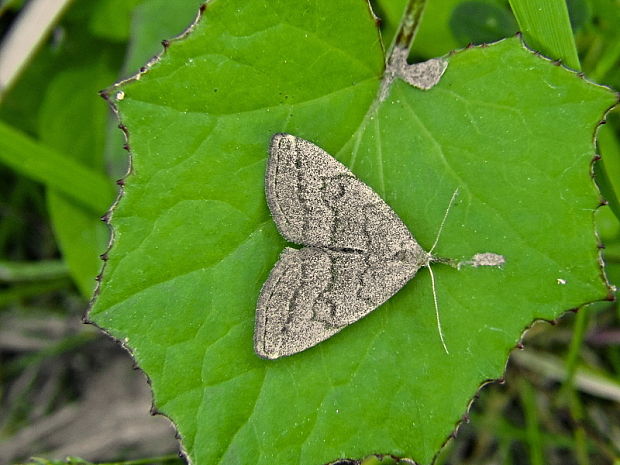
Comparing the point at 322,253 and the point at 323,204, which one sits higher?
the point at 323,204

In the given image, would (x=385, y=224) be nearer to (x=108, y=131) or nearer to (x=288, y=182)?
(x=288, y=182)

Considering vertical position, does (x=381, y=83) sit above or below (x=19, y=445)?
above

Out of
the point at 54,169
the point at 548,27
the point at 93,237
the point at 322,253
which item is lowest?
the point at 93,237

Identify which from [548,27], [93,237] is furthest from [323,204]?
[93,237]

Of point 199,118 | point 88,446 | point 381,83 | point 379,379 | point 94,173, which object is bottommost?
point 88,446

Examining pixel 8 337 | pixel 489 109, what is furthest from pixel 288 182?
pixel 8 337

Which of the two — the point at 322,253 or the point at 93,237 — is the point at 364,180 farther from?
the point at 93,237
